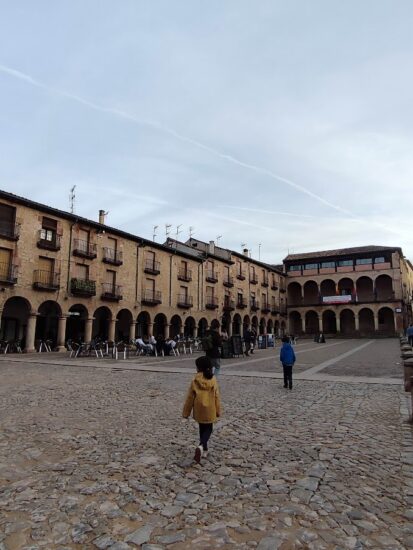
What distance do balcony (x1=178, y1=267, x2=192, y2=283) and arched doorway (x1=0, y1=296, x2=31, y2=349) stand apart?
1328 centimetres

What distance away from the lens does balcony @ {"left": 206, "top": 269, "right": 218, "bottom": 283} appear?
126 ft

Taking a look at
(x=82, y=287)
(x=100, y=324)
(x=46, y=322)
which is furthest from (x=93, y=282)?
(x=100, y=324)

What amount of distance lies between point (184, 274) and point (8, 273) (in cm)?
1618

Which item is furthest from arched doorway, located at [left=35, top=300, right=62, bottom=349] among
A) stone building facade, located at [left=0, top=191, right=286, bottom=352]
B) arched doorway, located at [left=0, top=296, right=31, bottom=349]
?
arched doorway, located at [left=0, top=296, right=31, bottom=349]

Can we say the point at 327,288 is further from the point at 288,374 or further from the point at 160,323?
the point at 288,374

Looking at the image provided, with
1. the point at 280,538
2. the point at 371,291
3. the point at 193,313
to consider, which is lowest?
the point at 280,538

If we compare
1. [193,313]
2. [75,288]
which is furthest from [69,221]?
[193,313]

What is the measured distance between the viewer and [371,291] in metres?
52.7

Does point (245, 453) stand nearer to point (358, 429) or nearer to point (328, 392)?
point (358, 429)

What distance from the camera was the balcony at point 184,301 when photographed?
111 ft

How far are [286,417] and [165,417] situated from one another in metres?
1.93

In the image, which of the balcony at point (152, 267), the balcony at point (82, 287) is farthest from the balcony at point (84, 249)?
the balcony at point (152, 267)

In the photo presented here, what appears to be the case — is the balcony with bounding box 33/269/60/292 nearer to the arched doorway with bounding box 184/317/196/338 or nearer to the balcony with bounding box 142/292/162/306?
the balcony with bounding box 142/292/162/306

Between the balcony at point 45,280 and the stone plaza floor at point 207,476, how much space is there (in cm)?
1672
